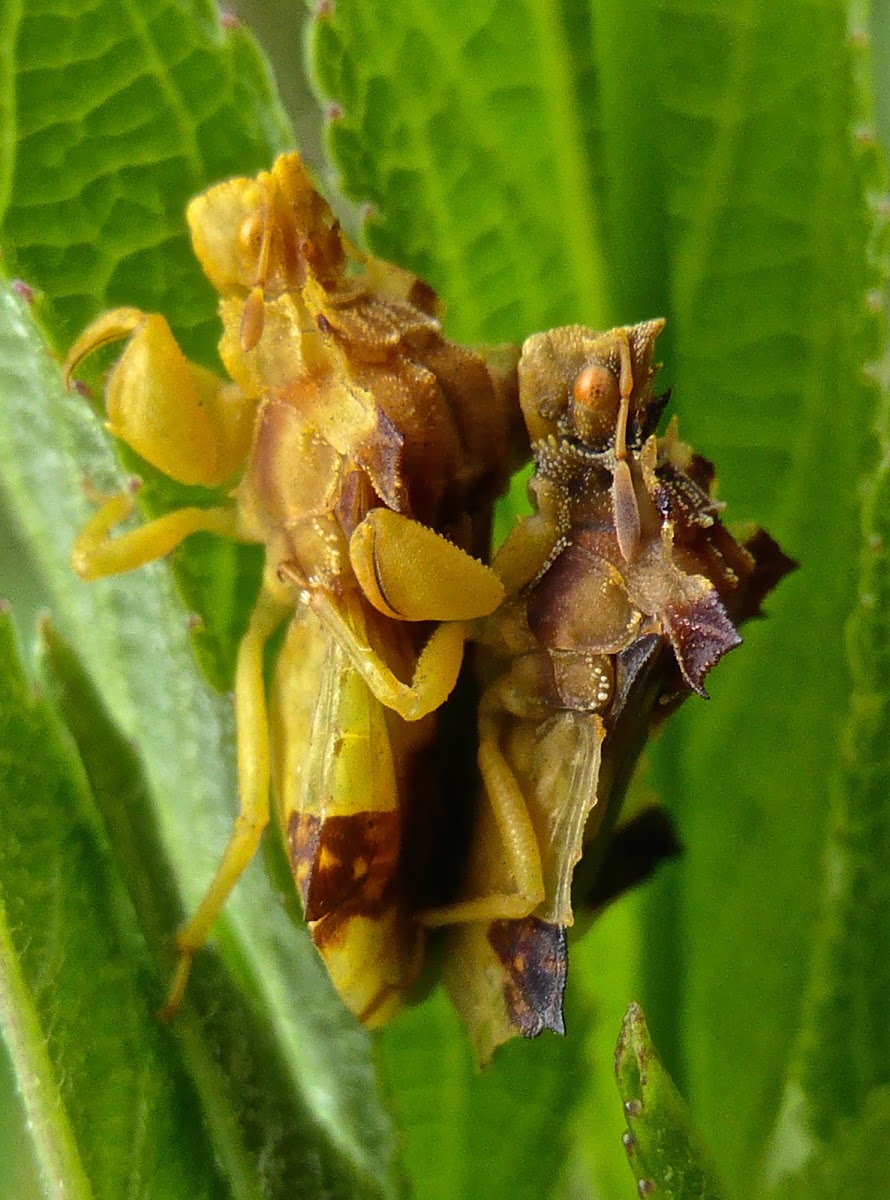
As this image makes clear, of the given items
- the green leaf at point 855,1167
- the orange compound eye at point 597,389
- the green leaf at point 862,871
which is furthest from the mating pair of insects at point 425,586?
the green leaf at point 855,1167

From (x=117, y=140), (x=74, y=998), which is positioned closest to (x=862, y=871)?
(x=74, y=998)

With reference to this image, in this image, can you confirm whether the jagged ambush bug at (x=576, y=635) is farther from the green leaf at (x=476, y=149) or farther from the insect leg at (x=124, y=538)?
the insect leg at (x=124, y=538)

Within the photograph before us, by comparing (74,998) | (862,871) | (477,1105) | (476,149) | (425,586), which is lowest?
(477,1105)

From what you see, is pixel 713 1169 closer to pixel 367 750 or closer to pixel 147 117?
pixel 367 750

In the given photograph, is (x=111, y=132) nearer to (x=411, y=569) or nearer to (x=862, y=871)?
(x=411, y=569)

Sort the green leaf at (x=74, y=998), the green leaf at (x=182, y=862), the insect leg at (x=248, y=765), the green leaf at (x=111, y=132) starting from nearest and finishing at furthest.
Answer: the green leaf at (x=74, y=998), the green leaf at (x=182, y=862), the green leaf at (x=111, y=132), the insect leg at (x=248, y=765)

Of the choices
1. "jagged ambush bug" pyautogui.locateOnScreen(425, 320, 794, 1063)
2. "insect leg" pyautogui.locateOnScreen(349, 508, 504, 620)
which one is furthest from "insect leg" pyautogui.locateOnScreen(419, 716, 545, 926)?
"insect leg" pyautogui.locateOnScreen(349, 508, 504, 620)
